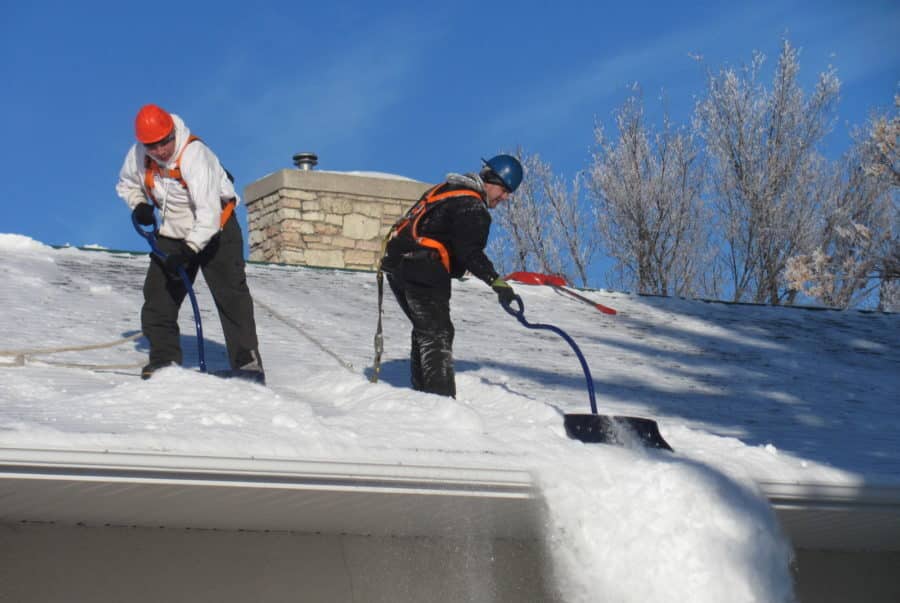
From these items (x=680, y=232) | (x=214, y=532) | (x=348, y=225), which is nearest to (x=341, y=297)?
(x=348, y=225)

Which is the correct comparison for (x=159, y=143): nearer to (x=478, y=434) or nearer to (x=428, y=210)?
(x=428, y=210)

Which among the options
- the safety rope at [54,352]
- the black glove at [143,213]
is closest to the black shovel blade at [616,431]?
the black glove at [143,213]

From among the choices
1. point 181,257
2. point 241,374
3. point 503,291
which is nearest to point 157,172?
point 181,257

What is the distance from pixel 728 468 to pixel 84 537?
243 centimetres

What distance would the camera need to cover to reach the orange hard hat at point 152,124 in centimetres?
516

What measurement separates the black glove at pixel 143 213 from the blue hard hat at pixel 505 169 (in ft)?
5.77

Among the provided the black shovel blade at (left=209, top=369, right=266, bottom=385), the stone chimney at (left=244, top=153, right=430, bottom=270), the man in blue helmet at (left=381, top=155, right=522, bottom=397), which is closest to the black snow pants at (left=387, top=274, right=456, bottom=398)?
the man in blue helmet at (left=381, top=155, right=522, bottom=397)

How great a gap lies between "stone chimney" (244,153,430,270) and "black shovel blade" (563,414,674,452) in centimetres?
943

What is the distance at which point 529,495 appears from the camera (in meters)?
3.93

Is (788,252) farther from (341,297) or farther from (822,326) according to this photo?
(341,297)

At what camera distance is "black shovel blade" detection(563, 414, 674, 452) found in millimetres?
4426

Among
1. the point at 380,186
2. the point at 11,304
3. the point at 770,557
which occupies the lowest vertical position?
the point at 770,557

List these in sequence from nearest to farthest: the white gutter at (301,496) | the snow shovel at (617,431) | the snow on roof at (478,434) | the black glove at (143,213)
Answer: the white gutter at (301,496) < the snow on roof at (478,434) < the snow shovel at (617,431) < the black glove at (143,213)

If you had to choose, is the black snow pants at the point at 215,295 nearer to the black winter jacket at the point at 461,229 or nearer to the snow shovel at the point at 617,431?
the black winter jacket at the point at 461,229
